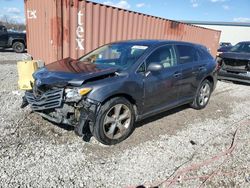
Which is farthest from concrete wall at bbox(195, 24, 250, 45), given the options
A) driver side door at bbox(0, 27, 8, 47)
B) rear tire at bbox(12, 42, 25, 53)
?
driver side door at bbox(0, 27, 8, 47)

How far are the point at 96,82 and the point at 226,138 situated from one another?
8.53 feet

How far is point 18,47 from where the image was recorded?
16.7 metres

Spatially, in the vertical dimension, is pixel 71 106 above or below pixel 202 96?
above

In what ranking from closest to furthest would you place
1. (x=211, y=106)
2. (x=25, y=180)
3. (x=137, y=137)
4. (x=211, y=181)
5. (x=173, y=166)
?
(x=25, y=180)
(x=211, y=181)
(x=173, y=166)
(x=137, y=137)
(x=211, y=106)

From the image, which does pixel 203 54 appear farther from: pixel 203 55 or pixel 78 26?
pixel 78 26

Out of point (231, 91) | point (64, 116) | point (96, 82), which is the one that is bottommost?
point (231, 91)

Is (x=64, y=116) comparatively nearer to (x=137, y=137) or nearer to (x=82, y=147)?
(x=82, y=147)

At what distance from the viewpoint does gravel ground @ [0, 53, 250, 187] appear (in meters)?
3.12

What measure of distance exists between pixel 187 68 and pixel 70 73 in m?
2.49

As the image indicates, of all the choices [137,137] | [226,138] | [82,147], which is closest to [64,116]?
[82,147]

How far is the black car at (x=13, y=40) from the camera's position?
1617 centimetres

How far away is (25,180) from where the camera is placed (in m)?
2.98

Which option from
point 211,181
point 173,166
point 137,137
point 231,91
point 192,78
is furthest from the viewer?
point 231,91

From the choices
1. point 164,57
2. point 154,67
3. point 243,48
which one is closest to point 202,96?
point 164,57
